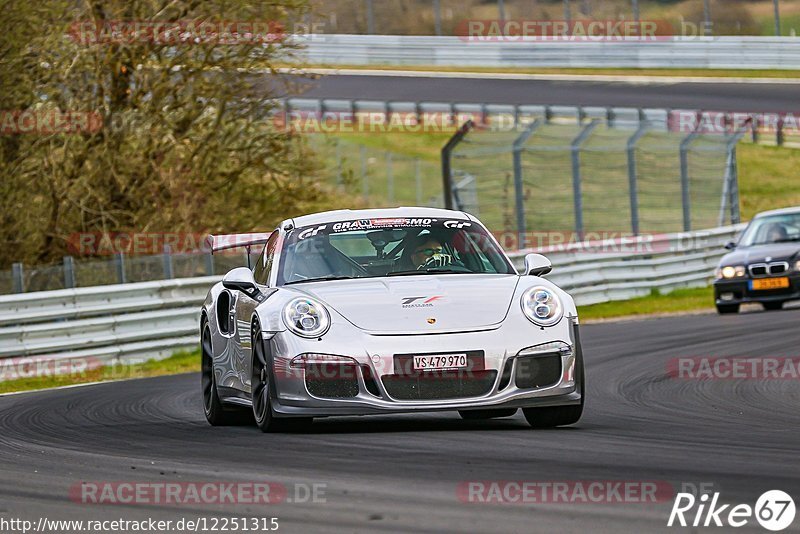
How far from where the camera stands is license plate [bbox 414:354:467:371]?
8430 mm

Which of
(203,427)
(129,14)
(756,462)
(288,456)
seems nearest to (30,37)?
(129,14)

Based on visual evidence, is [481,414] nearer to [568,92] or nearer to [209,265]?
[209,265]

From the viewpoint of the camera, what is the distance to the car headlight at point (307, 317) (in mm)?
8641

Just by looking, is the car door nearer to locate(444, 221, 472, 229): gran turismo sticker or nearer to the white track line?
locate(444, 221, 472, 229): gran turismo sticker

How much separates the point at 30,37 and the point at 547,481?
15.8 meters

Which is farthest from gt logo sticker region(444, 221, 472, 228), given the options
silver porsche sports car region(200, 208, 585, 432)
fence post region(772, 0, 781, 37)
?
fence post region(772, 0, 781, 37)

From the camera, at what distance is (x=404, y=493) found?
6277 mm

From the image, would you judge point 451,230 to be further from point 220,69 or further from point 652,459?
point 220,69

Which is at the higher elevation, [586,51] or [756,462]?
[756,462]

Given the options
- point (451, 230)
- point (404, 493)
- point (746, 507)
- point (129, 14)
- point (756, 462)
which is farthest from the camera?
point (129, 14)

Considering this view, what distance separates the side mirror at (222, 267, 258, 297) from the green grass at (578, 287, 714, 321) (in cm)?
1329

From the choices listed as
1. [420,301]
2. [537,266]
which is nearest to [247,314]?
[420,301]

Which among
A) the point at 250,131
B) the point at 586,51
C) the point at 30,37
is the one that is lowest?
the point at 586,51

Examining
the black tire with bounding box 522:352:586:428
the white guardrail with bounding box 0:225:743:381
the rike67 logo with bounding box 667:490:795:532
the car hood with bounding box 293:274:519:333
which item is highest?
the rike67 logo with bounding box 667:490:795:532
